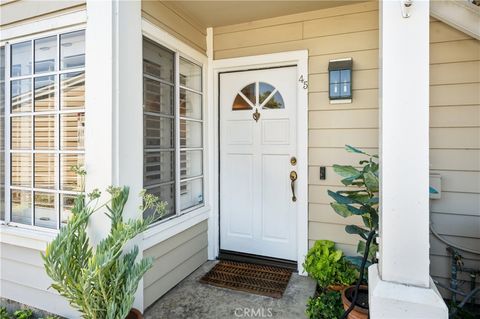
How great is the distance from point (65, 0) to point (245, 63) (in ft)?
5.12

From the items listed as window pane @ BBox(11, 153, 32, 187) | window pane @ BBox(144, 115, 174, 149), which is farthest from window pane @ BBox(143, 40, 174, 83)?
window pane @ BBox(11, 153, 32, 187)

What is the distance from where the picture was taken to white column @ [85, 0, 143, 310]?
1883mm

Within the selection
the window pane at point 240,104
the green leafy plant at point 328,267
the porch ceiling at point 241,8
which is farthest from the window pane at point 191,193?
the porch ceiling at point 241,8

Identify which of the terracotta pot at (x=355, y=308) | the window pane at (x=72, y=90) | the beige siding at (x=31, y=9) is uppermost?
the beige siding at (x=31, y=9)

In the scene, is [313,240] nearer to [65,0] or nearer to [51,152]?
[51,152]

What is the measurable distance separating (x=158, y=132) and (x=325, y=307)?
73.7 inches

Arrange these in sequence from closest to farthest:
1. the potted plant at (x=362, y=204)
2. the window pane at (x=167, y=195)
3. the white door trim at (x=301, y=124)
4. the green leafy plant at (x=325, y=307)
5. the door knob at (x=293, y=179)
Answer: the potted plant at (x=362, y=204) < the green leafy plant at (x=325, y=307) < the window pane at (x=167, y=195) < the white door trim at (x=301, y=124) < the door knob at (x=293, y=179)

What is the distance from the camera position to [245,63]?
288 cm

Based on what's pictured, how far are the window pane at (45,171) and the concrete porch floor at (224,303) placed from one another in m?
1.26

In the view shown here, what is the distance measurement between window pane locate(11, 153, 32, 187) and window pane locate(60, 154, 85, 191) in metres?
0.38

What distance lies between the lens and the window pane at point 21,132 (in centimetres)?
232

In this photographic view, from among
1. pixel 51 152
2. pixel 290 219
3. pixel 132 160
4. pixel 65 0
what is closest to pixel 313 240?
pixel 290 219

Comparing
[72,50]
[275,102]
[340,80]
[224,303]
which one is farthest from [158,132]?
[340,80]

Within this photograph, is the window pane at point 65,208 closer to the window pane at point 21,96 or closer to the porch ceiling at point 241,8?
the window pane at point 21,96
